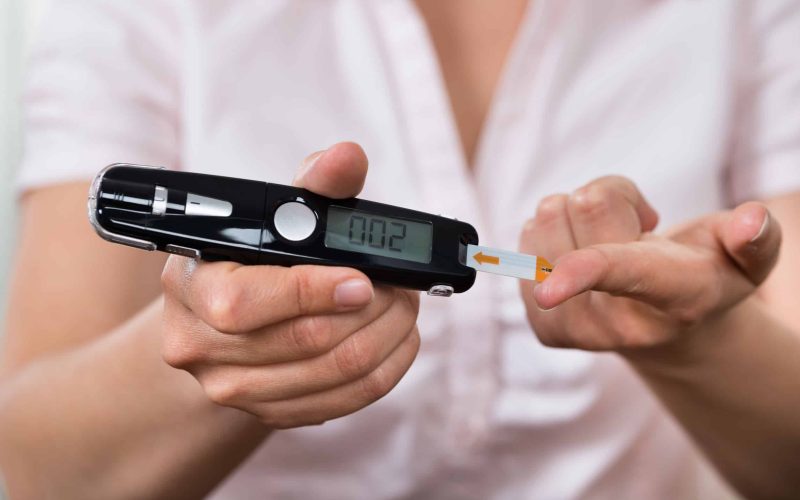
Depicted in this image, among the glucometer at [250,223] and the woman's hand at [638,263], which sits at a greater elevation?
the glucometer at [250,223]

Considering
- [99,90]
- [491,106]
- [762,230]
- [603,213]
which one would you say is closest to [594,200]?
[603,213]

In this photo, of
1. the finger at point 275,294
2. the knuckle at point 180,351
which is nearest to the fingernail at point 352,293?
the finger at point 275,294

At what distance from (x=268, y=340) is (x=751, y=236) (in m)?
0.33

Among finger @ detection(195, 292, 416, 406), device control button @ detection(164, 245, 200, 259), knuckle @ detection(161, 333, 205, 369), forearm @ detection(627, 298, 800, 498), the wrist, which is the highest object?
device control button @ detection(164, 245, 200, 259)

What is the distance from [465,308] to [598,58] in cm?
31

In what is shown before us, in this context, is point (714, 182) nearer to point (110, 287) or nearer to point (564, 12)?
point (564, 12)

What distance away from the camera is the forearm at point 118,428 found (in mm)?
600

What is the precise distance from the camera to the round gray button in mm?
493

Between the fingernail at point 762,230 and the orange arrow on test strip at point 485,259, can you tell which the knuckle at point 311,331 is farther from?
the fingernail at point 762,230

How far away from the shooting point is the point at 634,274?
1.70 feet

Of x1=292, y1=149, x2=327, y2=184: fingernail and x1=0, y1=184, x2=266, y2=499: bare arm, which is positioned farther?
x1=0, y1=184, x2=266, y2=499: bare arm

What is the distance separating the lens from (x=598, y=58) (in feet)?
2.89

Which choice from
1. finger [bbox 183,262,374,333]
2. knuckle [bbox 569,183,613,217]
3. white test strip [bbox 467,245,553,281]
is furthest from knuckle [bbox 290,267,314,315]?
knuckle [bbox 569,183,613,217]

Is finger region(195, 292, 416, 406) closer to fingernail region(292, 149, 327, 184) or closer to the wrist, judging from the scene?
fingernail region(292, 149, 327, 184)
